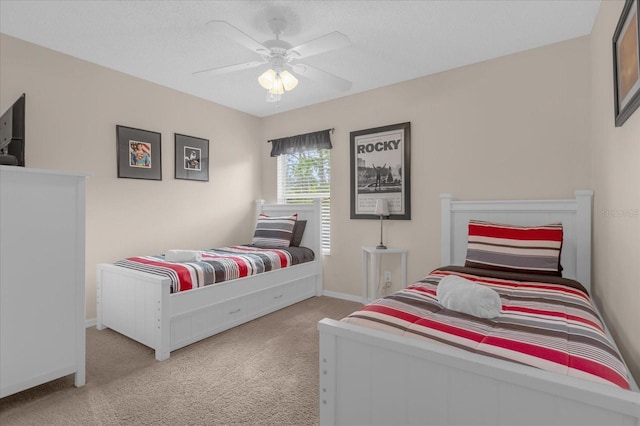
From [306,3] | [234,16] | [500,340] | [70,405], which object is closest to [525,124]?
[306,3]

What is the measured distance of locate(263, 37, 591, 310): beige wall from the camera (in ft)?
8.64

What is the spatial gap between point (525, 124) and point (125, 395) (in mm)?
3484

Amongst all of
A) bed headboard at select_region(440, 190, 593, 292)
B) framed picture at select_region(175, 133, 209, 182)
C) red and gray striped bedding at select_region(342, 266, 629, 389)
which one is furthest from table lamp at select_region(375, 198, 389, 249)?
framed picture at select_region(175, 133, 209, 182)

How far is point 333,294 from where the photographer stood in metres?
3.95

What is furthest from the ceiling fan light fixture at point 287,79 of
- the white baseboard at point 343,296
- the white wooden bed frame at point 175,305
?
the white baseboard at point 343,296

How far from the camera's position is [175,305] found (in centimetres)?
239

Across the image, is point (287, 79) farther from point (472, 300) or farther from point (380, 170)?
point (472, 300)

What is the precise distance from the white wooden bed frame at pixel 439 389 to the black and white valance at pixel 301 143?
2.96m

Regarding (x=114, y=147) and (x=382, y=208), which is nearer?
(x=114, y=147)

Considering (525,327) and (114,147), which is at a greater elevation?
(114,147)

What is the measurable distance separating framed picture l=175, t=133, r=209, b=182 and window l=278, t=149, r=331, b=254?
101 centimetres

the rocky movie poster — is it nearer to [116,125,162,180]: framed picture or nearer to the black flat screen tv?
[116,125,162,180]: framed picture

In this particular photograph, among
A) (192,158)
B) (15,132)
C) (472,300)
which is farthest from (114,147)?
(472,300)

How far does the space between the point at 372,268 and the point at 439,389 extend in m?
2.32
